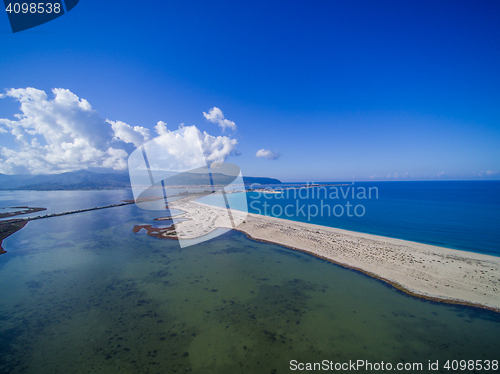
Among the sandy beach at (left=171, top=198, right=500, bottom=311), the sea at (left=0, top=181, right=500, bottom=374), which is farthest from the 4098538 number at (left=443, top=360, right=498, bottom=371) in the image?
the sandy beach at (left=171, top=198, right=500, bottom=311)

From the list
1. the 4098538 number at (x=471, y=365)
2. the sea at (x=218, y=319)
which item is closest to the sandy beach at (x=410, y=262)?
the sea at (x=218, y=319)

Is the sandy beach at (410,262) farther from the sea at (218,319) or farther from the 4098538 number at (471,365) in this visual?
the 4098538 number at (471,365)

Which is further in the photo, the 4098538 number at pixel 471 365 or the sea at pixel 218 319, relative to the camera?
the sea at pixel 218 319

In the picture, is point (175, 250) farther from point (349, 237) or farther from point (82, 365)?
point (349, 237)

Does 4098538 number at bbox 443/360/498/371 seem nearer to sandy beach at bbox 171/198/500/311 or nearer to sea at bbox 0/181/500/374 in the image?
sea at bbox 0/181/500/374

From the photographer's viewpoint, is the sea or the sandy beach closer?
the sea

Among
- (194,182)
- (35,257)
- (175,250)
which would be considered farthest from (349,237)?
(194,182)

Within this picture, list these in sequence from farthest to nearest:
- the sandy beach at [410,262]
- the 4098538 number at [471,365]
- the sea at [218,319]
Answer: the sandy beach at [410,262], the sea at [218,319], the 4098538 number at [471,365]
